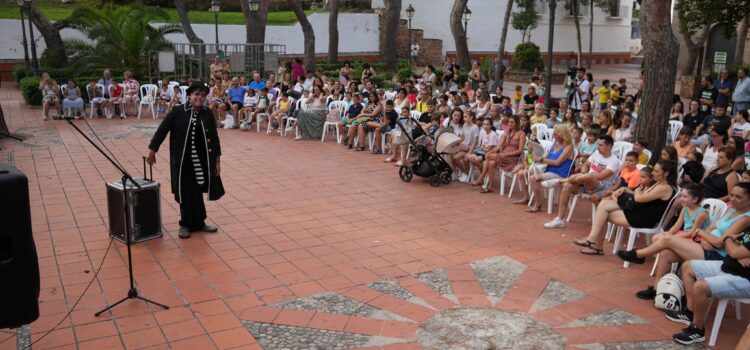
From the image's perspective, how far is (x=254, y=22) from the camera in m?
24.7

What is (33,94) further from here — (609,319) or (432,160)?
(609,319)

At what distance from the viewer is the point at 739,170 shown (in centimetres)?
771

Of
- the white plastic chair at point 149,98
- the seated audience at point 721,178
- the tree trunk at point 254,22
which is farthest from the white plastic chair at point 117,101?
the seated audience at point 721,178

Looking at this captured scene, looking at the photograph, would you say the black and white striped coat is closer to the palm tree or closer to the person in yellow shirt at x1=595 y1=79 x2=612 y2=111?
the person in yellow shirt at x1=595 y1=79 x2=612 y2=111

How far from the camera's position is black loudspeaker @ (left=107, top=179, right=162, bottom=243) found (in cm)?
671

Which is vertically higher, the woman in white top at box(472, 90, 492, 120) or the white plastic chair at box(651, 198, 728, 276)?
the woman in white top at box(472, 90, 492, 120)

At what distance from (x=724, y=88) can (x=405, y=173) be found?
8024 millimetres

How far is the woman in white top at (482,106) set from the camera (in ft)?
40.5

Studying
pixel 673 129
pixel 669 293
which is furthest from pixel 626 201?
pixel 673 129

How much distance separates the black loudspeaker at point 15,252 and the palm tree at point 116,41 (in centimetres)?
1797

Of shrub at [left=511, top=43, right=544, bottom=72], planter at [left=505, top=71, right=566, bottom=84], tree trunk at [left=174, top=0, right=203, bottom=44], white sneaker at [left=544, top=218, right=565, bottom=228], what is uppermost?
tree trunk at [left=174, top=0, right=203, bottom=44]

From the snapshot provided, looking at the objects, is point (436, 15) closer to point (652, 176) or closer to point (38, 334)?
point (652, 176)

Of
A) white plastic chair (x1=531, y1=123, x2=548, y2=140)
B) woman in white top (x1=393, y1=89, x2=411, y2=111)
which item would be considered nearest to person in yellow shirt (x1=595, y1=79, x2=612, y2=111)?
woman in white top (x1=393, y1=89, x2=411, y2=111)

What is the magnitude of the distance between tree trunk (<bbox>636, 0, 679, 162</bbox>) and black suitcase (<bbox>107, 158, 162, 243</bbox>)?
21.0 feet
